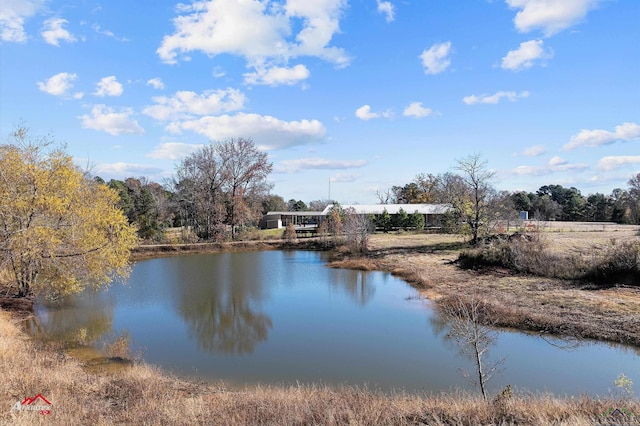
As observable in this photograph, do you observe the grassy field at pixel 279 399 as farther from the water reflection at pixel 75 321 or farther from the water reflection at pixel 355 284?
the water reflection at pixel 355 284

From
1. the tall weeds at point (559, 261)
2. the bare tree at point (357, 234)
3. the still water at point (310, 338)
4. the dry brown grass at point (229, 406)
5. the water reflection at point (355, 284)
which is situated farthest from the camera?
the bare tree at point (357, 234)

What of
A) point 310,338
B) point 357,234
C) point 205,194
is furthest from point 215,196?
point 310,338

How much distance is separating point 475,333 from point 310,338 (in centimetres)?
660

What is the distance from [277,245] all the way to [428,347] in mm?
28482

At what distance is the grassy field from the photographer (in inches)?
231

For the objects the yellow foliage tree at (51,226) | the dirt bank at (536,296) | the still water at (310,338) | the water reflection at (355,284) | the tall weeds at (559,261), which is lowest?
the still water at (310,338)

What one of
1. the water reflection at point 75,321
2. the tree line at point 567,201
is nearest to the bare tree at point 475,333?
the water reflection at point 75,321

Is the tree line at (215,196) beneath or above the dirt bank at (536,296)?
above

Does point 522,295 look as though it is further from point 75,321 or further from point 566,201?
point 566,201

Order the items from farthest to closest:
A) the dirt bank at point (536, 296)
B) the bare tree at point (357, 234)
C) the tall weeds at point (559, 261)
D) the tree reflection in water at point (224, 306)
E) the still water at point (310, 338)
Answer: the bare tree at point (357, 234) → the tall weeds at point (559, 261) → the tree reflection in water at point (224, 306) → the dirt bank at point (536, 296) → the still water at point (310, 338)

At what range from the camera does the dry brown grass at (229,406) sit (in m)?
5.82

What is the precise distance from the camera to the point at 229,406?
6.95 m

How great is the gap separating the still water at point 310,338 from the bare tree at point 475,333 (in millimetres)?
338

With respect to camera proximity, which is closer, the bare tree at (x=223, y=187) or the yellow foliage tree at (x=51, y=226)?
the yellow foliage tree at (x=51, y=226)
